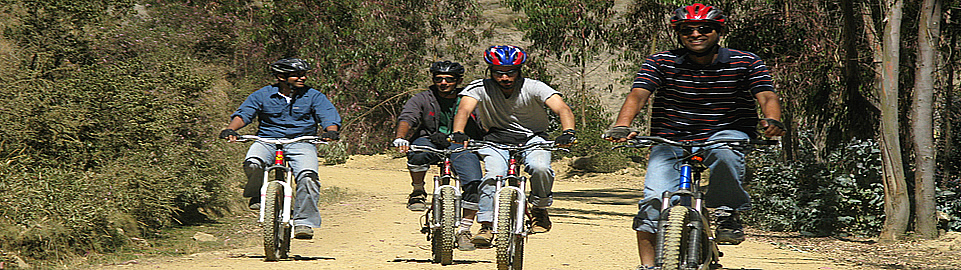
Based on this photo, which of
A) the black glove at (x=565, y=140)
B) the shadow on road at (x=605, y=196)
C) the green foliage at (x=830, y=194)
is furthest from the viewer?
the shadow on road at (x=605, y=196)

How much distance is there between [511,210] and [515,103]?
815 millimetres

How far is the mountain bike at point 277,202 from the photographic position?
26.3 ft

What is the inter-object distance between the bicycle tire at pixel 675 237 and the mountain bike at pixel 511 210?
75.2 inches

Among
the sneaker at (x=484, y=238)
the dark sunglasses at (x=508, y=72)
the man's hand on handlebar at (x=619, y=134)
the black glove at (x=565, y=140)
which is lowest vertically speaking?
the sneaker at (x=484, y=238)

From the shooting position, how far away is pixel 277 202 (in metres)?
8.20

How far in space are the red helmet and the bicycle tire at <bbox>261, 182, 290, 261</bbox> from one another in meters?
3.75

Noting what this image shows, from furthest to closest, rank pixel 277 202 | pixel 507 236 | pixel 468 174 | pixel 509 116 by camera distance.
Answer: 1. pixel 277 202
2. pixel 468 174
3. pixel 509 116
4. pixel 507 236

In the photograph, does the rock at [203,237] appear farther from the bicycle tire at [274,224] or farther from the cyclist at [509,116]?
the cyclist at [509,116]

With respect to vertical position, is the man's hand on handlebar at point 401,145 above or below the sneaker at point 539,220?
above

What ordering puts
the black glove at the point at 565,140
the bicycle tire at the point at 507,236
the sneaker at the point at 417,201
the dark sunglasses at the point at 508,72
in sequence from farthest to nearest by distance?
the sneaker at the point at 417,201 < the dark sunglasses at the point at 508,72 < the bicycle tire at the point at 507,236 < the black glove at the point at 565,140

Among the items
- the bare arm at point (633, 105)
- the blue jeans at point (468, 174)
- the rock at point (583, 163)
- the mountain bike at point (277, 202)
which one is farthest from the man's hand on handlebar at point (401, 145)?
the rock at point (583, 163)

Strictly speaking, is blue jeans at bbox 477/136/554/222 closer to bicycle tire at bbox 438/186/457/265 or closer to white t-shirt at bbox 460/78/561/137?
white t-shirt at bbox 460/78/561/137

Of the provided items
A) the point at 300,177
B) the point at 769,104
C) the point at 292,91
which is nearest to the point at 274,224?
the point at 300,177

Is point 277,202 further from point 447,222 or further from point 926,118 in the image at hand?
point 926,118
